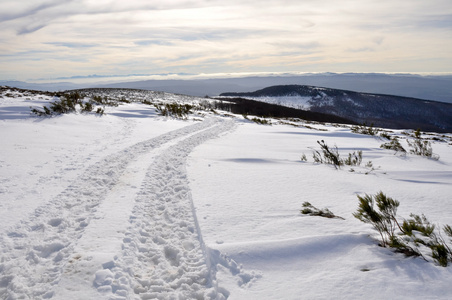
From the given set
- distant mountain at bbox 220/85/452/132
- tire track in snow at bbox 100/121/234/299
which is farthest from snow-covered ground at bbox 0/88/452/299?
distant mountain at bbox 220/85/452/132

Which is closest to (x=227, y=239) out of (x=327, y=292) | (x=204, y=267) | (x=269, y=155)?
(x=204, y=267)

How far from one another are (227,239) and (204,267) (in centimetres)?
47

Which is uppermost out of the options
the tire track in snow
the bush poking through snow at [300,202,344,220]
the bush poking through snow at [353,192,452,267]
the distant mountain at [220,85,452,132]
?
the distant mountain at [220,85,452,132]

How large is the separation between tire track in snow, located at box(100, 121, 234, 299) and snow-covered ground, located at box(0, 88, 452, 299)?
1 cm

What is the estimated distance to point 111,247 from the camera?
2.80m

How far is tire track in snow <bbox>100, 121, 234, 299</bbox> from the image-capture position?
88.7 inches

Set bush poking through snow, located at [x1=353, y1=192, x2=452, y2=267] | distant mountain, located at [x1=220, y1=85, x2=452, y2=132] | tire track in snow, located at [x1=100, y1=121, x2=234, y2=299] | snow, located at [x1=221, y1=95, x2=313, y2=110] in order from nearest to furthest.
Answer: bush poking through snow, located at [x1=353, y1=192, x2=452, y2=267], tire track in snow, located at [x1=100, y1=121, x2=234, y2=299], snow, located at [x1=221, y1=95, x2=313, y2=110], distant mountain, located at [x1=220, y1=85, x2=452, y2=132]

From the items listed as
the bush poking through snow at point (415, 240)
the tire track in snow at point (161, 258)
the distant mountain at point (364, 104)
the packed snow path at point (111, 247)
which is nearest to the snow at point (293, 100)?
the distant mountain at point (364, 104)

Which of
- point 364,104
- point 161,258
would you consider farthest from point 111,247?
point 364,104

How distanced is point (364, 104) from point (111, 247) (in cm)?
12606

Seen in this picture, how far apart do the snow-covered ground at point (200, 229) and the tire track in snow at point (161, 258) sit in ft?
0.04

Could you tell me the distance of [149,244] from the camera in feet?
9.75

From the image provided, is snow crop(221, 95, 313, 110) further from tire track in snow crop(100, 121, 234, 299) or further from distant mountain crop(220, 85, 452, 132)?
tire track in snow crop(100, 121, 234, 299)

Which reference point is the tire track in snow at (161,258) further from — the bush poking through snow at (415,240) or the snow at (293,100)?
the snow at (293,100)
